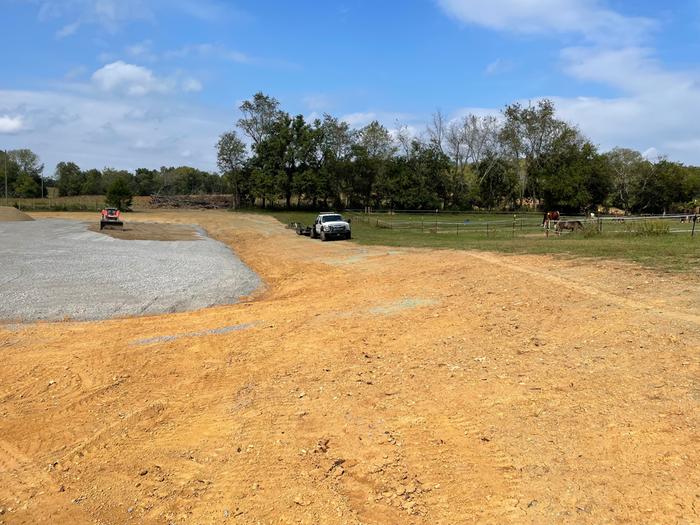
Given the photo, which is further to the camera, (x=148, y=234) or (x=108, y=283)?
(x=148, y=234)

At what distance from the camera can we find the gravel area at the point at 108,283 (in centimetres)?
1209

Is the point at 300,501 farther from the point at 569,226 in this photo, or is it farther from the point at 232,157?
the point at 232,157

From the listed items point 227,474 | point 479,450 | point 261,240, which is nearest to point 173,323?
point 227,474

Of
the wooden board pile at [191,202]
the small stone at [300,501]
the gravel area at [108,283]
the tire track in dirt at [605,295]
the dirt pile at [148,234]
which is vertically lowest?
the small stone at [300,501]

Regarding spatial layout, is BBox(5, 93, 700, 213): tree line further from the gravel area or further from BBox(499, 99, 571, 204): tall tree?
the gravel area

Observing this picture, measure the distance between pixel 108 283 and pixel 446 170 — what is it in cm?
7110

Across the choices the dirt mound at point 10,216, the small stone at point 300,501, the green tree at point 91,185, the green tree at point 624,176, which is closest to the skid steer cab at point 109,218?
the dirt mound at point 10,216

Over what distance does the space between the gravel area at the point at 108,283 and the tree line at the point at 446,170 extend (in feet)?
183

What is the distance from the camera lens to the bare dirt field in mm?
4152

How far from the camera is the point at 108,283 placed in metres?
15.2

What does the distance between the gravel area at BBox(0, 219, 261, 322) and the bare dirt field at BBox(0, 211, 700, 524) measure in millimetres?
1667

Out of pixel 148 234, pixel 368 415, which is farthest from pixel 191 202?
pixel 368 415

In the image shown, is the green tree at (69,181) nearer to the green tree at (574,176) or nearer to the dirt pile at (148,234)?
the dirt pile at (148,234)

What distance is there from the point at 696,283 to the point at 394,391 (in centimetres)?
854
